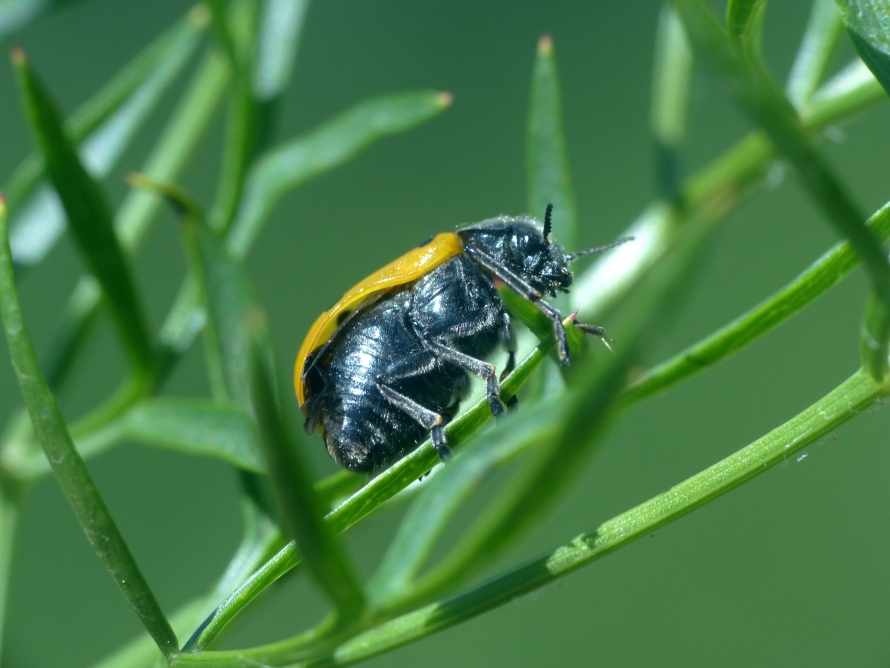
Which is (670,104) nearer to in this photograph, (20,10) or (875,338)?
(875,338)

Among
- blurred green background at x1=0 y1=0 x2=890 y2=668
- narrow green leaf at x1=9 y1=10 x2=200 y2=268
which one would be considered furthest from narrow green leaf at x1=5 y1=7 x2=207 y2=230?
blurred green background at x1=0 y1=0 x2=890 y2=668

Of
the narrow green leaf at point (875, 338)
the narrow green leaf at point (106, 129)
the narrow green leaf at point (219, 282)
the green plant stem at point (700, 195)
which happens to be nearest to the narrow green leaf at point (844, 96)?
the green plant stem at point (700, 195)

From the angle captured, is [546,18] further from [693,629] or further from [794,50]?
[693,629]

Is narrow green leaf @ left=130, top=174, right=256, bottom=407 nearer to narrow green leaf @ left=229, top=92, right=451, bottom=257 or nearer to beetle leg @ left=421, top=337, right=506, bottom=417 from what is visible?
narrow green leaf @ left=229, top=92, right=451, bottom=257

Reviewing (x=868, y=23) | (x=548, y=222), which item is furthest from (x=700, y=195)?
(x=868, y=23)

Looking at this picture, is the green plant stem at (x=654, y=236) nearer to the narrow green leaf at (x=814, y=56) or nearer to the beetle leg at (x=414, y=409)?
the narrow green leaf at (x=814, y=56)
